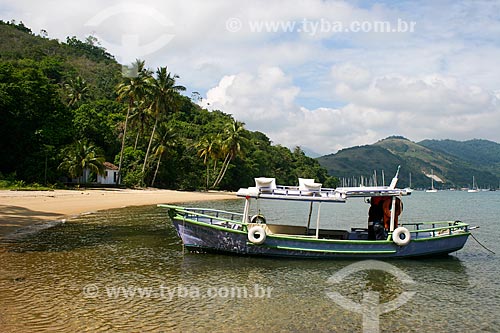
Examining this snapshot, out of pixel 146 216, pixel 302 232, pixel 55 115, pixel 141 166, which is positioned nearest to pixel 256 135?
pixel 141 166

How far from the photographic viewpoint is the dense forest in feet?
→ 137

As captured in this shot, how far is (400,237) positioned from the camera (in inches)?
576

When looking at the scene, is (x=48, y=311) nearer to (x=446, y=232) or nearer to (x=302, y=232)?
(x=302, y=232)

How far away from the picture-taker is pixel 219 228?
14.4 m

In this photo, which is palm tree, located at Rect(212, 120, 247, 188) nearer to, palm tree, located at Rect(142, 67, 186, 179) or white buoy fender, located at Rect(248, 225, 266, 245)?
palm tree, located at Rect(142, 67, 186, 179)

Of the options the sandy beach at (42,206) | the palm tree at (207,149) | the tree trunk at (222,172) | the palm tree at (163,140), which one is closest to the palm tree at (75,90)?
the palm tree at (163,140)

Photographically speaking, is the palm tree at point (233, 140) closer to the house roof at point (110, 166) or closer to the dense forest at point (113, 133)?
the dense forest at point (113, 133)

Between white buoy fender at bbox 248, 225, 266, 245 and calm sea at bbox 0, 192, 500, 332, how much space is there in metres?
0.67

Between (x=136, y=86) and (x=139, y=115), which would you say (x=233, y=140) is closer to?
(x=139, y=115)

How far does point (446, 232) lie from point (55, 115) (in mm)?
39157

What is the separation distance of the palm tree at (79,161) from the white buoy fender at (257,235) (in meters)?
35.0

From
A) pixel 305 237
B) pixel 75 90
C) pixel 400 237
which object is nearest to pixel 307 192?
pixel 305 237

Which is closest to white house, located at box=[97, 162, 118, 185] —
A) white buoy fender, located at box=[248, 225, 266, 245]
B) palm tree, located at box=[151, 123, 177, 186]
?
palm tree, located at box=[151, 123, 177, 186]

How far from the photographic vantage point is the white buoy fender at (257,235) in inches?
Answer: 554
